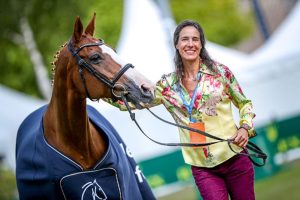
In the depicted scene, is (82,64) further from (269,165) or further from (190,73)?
(269,165)

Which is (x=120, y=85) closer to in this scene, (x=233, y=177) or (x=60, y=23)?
(x=233, y=177)

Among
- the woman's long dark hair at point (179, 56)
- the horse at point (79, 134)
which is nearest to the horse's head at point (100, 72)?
the horse at point (79, 134)

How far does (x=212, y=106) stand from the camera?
6.14 m

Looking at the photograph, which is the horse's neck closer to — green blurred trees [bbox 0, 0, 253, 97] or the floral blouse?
the floral blouse

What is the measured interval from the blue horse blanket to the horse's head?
54cm

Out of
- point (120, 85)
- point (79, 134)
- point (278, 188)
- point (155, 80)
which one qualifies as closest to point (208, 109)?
point (120, 85)

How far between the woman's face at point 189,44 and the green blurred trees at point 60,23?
40.7 ft

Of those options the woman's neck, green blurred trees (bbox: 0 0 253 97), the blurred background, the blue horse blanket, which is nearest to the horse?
the blue horse blanket

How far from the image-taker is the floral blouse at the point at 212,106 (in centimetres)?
612

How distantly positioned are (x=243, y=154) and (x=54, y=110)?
1.49 m

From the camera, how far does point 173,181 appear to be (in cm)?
1512

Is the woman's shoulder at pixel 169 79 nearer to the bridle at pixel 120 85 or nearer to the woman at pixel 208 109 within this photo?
the woman at pixel 208 109

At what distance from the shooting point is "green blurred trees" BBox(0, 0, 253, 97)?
27.4m

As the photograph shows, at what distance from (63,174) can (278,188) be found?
6878 mm
